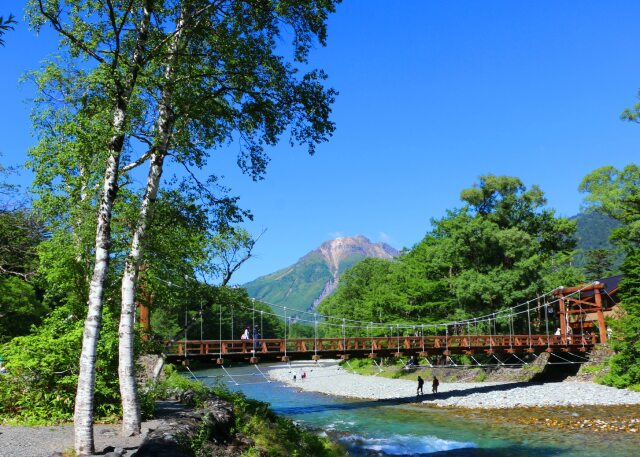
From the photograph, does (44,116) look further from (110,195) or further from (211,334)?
(211,334)

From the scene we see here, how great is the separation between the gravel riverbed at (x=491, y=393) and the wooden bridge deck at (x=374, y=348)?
2.13 meters

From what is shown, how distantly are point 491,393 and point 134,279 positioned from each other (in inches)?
854

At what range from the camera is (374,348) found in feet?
85.4

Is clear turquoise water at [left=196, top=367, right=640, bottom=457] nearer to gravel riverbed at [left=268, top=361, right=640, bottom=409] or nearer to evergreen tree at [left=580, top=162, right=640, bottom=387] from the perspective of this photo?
gravel riverbed at [left=268, top=361, right=640, bottom=409]

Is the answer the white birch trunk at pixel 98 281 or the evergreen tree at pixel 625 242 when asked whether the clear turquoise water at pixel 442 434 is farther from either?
the white birch trunk at pixel 98 281

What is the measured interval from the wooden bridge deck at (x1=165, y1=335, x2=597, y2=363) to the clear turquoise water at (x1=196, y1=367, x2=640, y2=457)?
2.59 metres

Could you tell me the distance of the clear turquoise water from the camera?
14.1 meters

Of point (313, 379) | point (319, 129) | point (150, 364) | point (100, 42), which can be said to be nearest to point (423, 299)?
point (313, 379)

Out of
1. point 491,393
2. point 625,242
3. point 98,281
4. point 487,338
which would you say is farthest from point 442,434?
point 625,242

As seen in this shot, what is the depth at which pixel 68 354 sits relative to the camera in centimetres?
995

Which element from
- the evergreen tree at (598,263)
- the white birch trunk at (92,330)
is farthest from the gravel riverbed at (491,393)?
the evergreen tree at (598,263)

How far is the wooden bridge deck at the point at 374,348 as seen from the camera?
2180 centimetres

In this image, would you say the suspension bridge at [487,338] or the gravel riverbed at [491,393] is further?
the suspension bridge at [487,338]

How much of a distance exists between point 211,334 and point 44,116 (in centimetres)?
5838
